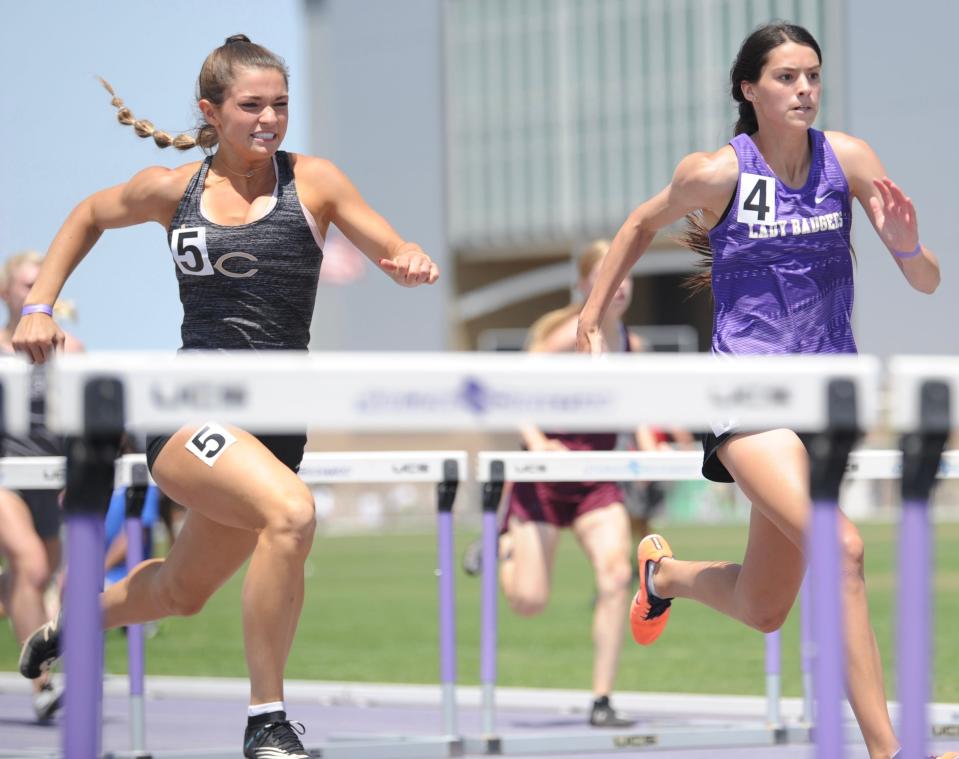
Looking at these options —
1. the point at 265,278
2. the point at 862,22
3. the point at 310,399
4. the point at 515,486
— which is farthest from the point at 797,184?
the point at 862,22

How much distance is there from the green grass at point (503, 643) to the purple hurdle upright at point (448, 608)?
2598mm

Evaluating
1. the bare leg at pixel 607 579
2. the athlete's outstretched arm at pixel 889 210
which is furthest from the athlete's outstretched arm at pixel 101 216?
the bare leg at pixel 607 579

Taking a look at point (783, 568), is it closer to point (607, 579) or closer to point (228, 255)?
point (228, 255)

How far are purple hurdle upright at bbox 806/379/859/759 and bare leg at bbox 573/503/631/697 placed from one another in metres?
4.45

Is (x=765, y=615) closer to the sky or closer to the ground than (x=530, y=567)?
closer to the sky

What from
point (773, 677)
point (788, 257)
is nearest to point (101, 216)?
point (788, 257)

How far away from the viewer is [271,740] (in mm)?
4539

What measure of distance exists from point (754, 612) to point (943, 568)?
1624 cm

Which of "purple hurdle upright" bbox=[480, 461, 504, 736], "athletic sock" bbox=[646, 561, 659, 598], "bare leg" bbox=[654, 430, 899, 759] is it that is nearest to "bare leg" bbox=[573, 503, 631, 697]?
"purple hurdle upright" bbox=[480, 461, 504, 736]

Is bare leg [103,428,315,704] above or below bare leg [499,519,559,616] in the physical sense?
above

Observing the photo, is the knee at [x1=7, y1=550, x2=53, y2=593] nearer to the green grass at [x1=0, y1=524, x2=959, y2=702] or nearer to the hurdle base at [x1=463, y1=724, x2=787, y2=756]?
the hurdle base at [x1=463, y1=724, x2=787, y2=756]

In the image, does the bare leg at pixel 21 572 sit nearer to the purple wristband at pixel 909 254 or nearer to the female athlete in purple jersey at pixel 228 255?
the female athlete in purple jersey at pixel 228 255

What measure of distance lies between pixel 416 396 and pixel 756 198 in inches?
84.9

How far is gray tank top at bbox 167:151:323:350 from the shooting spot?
499cm
